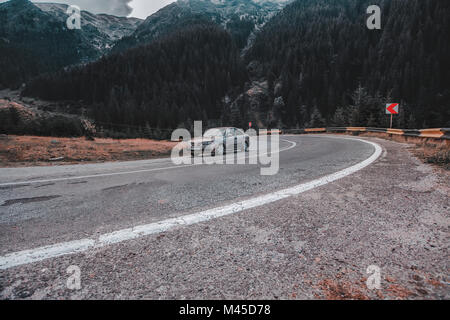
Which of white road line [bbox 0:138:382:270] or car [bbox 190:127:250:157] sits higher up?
car [bbox 190:127:250:157]

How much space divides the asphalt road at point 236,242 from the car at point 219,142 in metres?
6.14

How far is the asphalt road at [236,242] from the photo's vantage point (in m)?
1.33

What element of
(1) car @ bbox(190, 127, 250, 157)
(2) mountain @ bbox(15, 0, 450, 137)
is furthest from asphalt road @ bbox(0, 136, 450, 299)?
(2) mountain @ bbox(15, 0, 450, 137)

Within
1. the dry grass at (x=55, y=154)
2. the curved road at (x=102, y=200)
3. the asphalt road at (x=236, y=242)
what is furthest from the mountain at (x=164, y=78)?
the asphalt road at (x=236, y=242)

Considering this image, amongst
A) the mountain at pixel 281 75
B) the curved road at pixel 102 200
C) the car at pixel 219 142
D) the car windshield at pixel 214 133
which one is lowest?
the curved road at pixel 102 200

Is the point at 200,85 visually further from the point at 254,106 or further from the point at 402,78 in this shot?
the point at 402,78

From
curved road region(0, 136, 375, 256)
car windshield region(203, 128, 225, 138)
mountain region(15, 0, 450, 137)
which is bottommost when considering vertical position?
curved road region(0, 136, 375, 256)

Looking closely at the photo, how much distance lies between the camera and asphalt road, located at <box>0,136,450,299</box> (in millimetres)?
1326

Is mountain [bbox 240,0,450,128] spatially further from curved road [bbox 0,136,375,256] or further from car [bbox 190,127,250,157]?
curved road [bbox 0,136,375,256]

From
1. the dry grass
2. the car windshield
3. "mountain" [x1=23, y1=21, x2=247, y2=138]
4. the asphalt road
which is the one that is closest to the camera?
the asphalt road

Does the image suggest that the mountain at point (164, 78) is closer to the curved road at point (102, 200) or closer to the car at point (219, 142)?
the car at point (219, 142)

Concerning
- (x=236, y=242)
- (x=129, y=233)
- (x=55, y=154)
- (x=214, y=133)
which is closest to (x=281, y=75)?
(x=214, y=133)

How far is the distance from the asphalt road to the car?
6140mm

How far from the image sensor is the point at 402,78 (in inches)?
2810
